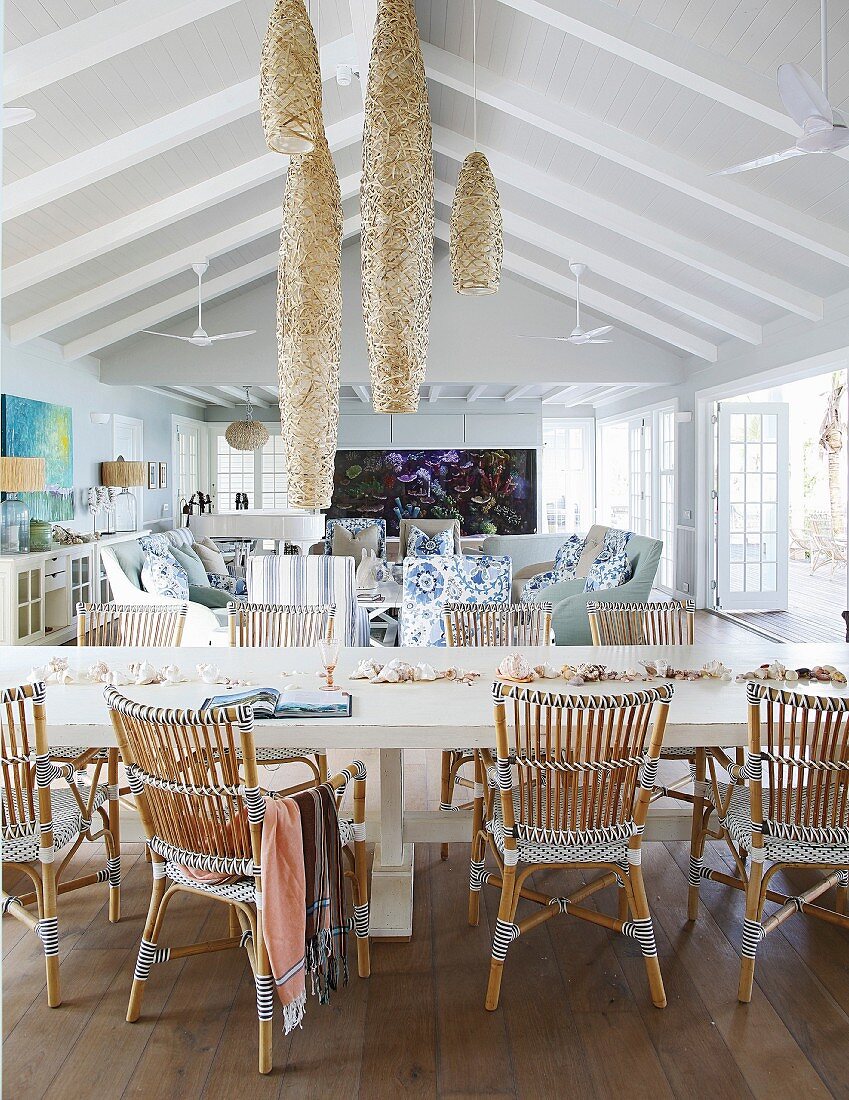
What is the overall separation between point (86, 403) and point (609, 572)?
5.51 metres

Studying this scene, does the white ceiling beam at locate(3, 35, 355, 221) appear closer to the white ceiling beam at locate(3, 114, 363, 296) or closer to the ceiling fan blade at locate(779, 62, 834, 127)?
the white ceiling beam at locate(3, 114, 363, 296)

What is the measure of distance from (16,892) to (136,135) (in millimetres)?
3974

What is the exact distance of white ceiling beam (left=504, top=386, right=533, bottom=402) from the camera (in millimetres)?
11655

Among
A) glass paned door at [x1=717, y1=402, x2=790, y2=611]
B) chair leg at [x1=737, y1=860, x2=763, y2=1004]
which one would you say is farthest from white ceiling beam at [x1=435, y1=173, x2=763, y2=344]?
chair leg at [x1=737, y1=860, x2=763, y2=1004]

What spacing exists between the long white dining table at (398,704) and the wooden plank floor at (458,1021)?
0.26 meters

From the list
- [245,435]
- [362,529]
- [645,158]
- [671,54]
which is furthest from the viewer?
[245,435]

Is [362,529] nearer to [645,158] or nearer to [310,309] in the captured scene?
[645,158]

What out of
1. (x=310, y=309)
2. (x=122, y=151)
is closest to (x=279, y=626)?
(x=310, y=309)

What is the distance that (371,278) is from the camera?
1.21 m

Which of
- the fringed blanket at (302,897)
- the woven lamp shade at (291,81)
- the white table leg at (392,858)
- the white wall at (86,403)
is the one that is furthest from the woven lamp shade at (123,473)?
the woven lamp shade at (291,81)

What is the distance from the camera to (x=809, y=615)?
8367 mm

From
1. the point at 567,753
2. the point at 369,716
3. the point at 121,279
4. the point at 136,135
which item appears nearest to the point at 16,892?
the point at 369,716

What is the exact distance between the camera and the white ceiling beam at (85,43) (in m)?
3.79

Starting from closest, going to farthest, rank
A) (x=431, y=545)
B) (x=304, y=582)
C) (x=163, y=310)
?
(x=304, y=582) → (x=431, y=545) → (x=163, y=310)
